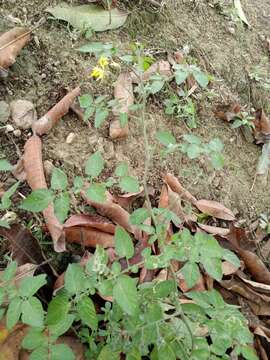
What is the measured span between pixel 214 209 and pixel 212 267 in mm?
801

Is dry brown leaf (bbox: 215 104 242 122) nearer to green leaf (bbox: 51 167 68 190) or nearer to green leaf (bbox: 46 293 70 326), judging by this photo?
green leaf (bbox: 51 167 68 190)

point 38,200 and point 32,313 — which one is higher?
point 38,200

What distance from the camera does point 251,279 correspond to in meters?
2.28

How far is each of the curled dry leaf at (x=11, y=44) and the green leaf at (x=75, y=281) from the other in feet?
3.50

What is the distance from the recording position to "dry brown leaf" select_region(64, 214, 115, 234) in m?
1.99

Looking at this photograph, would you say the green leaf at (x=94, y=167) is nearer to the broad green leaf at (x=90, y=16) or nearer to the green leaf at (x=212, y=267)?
the green leaf at (x=212, y=267)

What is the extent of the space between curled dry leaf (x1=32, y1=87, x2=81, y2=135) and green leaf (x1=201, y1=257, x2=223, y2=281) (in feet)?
3.11

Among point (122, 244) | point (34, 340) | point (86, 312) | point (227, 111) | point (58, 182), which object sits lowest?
point (227, 111)

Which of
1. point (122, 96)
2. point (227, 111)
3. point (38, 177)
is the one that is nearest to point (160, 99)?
point (122, 96)

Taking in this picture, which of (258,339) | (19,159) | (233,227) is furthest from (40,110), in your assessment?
(258,339)

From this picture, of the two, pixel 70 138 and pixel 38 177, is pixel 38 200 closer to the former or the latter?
pixel 38 177

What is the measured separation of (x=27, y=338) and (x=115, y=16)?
1670mm

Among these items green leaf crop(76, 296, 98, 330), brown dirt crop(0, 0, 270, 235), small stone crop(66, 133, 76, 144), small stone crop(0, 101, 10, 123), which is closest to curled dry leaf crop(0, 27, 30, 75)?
brown dirt crop(0, 0, 270, 235)

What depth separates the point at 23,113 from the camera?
2.22 metres
